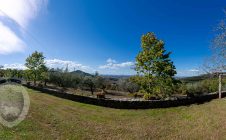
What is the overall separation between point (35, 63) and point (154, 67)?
28622 mm

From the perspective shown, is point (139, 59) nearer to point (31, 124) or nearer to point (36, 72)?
point (31, 124)

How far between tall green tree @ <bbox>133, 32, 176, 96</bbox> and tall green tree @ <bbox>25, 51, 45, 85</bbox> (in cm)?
2576

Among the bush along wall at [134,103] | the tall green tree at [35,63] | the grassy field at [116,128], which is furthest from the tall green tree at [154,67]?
the tall green tree at [35,63]

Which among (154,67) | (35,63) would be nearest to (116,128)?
(154,67)

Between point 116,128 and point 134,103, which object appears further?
Result: point 134,103

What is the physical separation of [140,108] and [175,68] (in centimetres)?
880

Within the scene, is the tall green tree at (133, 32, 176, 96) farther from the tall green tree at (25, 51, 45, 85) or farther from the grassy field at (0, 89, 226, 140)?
the tall green tree at (25, 51, 45, 85)

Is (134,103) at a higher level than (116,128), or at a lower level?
higher

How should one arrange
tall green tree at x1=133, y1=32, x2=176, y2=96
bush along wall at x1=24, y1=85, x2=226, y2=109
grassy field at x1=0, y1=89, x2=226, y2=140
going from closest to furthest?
grassy field at x1=0, y1=89, x2=226, y2=140
bush along wall at x1=24, y1=85, x2=226, y2=109
tall green tree at x1=133, y1=32, x2=176, y2=96

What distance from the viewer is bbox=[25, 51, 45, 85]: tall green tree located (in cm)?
4312

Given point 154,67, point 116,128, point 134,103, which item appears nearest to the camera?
point 116,128

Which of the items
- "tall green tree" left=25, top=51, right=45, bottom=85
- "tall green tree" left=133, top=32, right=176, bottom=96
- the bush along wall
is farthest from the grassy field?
"tall green tree" left=25, top=51, right=45, bottom=85

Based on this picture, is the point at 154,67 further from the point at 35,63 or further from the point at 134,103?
the point at 35,63

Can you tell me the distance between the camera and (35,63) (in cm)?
4375
